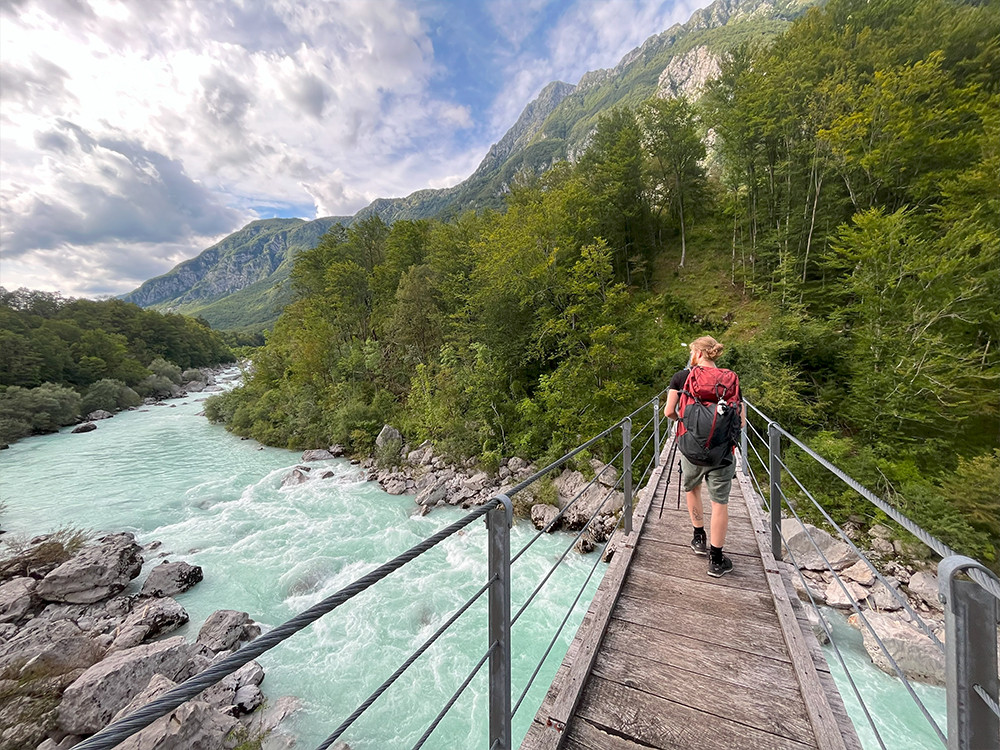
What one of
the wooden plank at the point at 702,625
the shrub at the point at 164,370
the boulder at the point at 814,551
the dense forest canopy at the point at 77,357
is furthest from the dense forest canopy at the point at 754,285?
the shrub at the point at 164,370

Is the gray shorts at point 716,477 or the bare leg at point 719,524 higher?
the gray shorts at point 716,477

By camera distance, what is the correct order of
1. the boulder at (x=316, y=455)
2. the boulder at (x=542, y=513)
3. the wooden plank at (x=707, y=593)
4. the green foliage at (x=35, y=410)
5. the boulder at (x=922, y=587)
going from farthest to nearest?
the green foliage at (x=35, y=410) < the boulder at (x=316, y=455) < the boulder at (x=542, y=513) < the boulder at (x=922, y=587) < the wooden plank at (x=707, y=593)

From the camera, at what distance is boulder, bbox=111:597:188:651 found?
6.14 m

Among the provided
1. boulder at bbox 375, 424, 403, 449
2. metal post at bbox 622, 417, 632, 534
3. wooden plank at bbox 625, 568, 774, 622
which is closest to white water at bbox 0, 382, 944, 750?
boulder at bbox 375, 424, 403, 449

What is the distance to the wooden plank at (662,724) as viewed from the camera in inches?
75.3

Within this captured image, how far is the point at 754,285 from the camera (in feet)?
49.4

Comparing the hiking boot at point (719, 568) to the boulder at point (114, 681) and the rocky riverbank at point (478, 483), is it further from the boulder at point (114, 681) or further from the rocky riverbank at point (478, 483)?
the boulder at point (114, 681)

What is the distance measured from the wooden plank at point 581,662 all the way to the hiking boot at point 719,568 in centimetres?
64

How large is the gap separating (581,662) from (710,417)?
1.95 meters

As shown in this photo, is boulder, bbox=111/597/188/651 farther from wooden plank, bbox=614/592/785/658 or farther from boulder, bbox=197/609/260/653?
wooden plank, bbox=614/592/785/658

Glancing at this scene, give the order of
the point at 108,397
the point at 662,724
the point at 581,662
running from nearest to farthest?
the point at 662,724
the point at 581,662
the point at 108,397

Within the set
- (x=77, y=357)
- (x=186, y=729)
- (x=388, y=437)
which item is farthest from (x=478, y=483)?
(x=77, y=357)

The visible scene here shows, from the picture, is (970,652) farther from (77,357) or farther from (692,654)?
(77,357)

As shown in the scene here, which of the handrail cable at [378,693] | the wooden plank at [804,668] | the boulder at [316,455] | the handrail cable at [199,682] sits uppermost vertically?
the handrail cable at [199,682]
